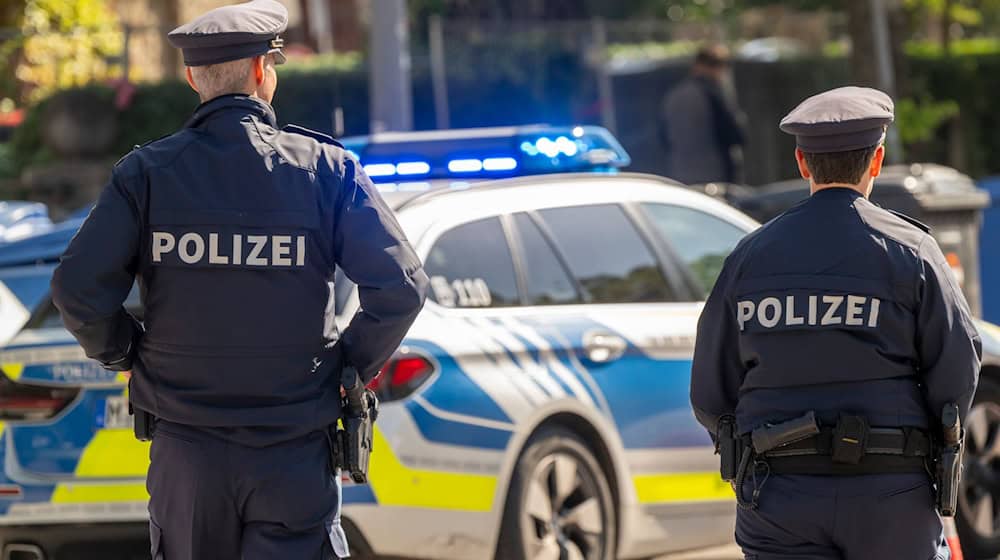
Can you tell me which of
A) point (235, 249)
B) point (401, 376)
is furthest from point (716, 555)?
point (235, 249)

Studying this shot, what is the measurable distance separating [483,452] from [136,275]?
171cm

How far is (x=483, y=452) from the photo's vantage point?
215 inches

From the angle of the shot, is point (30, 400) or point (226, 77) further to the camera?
point (30, 400)

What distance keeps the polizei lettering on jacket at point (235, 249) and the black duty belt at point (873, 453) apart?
1.17 meters

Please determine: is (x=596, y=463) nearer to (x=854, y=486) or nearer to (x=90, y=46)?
(x=854, y=486)

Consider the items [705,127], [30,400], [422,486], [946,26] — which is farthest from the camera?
[946,26]

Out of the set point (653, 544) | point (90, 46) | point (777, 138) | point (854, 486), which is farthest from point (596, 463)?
point (777, 138)

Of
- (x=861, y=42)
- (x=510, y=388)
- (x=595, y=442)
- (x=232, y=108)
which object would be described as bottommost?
(x=595, y=442)

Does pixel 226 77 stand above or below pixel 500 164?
above

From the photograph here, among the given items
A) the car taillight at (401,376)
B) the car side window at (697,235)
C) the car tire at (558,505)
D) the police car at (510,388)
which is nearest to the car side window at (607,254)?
the police car at (510,388)

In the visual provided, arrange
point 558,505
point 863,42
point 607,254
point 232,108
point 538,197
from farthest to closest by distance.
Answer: point 863,42
point 607,254
point 538,197
point 558,505
point 232,108

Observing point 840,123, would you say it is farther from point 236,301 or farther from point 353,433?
point 236,301

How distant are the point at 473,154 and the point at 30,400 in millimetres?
1811

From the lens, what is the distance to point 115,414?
211 inches
